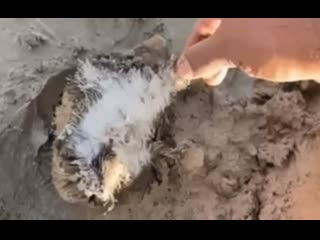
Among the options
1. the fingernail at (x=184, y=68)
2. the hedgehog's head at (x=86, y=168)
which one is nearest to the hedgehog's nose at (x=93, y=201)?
the hedgehog's head at (x=86, y=168)

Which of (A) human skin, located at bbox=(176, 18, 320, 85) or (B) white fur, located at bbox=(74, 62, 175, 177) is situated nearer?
(A) human skin, located at bbox=(176, 18, 320, 85)

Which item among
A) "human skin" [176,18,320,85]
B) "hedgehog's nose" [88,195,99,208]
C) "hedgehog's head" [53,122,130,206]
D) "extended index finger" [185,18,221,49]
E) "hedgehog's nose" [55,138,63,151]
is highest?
"extended index finger" [185,18,221,49]

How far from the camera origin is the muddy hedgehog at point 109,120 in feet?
4.05

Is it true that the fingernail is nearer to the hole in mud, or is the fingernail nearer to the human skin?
the human skin

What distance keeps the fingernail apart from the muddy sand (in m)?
0.10

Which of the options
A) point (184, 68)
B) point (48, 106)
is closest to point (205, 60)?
point (184, 68)

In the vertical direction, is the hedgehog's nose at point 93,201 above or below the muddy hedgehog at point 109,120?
below

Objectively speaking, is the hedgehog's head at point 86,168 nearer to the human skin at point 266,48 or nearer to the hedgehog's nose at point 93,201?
the hedgehog's nose at point 93,201

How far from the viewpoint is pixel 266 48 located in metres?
1.14

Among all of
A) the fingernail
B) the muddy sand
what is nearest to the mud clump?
the muddy sand

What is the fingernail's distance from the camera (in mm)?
1215

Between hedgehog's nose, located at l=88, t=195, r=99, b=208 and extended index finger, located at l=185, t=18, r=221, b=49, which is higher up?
extended index finger, located at l=185, t=18, r=221, b=49
